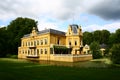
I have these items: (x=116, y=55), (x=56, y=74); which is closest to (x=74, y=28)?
(x=116, y=55)

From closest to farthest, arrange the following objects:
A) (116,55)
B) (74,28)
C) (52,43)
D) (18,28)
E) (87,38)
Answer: (116,55) → (52,43) → (74,28) → (18,28) → (87,38)

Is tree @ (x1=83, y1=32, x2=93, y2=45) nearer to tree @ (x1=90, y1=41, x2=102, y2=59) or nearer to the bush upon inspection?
tree @ (x1=90, y1=41, x2=102, y2=59)

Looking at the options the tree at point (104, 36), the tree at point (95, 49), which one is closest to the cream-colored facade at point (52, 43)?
the tree at point (95, 49)

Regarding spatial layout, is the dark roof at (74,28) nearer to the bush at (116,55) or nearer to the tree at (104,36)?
the bush at (116,55)

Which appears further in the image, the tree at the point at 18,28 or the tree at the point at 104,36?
the tree at the point at 104,36

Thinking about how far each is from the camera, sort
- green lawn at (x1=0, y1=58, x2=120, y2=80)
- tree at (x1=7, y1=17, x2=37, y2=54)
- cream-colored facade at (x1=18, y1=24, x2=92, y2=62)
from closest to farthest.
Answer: green lawn at (x1=0, y1=58, x2=120, y2=80) → cream-colored facade at (x1=18, y1=24, x2=92, y2=62) → tree at (x1=7, y1=17, x2=37, y2=54)

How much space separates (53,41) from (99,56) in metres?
14.9

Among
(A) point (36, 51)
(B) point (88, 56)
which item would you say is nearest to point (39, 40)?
(A) point (36, 51)

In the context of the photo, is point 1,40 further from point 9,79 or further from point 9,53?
point 9,79

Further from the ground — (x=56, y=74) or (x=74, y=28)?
(x=74, y=28)

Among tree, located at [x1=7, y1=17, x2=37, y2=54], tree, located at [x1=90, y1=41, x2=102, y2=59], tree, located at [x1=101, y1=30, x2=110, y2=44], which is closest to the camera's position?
tree, located at [x1=90, y1=41, x2=102, y2=59]

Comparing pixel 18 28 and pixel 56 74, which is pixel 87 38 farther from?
pixel 56 74

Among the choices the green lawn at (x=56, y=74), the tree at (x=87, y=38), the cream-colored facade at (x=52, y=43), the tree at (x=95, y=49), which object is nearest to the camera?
the green lawn at (x=56, y=74)

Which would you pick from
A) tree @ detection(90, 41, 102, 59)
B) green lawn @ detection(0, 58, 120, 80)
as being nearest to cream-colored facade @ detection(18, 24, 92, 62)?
tree @ detection(90, 41, 102, 59)
